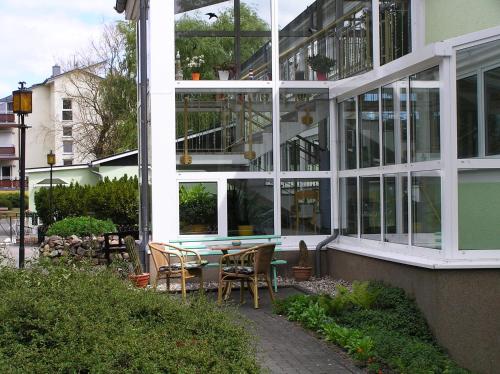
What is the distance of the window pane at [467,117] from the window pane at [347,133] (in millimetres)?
3759

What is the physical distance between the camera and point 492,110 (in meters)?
8.66

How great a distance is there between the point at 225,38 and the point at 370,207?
4082mm

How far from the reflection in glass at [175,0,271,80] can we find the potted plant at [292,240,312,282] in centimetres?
297

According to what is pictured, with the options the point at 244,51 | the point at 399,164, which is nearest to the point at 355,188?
the point at 399,164

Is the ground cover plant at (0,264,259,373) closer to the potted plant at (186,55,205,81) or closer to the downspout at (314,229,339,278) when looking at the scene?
the downspout at (314,229,339,278)

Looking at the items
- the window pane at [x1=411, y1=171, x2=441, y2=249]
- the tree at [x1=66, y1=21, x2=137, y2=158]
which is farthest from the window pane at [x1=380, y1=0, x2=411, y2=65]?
the tree at [x1=66, y1=21, x2=137, y2=158]

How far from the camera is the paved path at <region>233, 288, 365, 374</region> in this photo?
7191mm

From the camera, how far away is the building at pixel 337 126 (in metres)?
8.75

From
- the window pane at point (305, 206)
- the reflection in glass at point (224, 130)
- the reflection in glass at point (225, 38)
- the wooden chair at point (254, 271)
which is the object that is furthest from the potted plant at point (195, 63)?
the wooden chair at point (254, 271)

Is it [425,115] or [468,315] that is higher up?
[425,115]

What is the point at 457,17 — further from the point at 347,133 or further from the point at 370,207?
the point at 347,133

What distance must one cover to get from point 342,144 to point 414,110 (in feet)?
11.6

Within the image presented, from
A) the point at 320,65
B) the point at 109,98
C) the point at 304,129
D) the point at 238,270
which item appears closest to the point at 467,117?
the point at 238,270

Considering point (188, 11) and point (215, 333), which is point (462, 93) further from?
point (188, 11)
